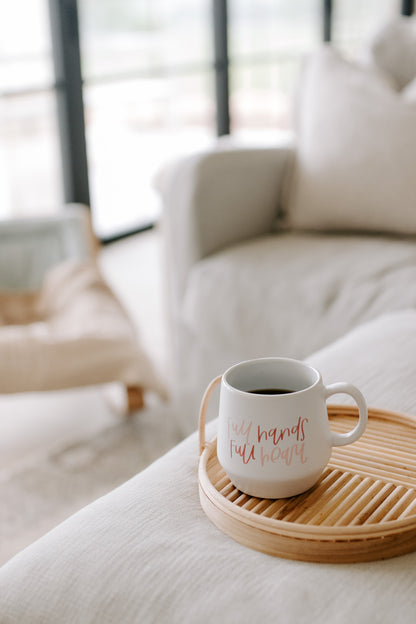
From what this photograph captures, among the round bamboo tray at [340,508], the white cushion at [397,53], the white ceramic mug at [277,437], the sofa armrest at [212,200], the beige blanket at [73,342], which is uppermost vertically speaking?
the white cushion at [397,53]

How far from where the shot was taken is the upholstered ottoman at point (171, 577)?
51 centimetres

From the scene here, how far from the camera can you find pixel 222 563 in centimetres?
56

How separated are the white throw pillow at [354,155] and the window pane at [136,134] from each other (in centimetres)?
163

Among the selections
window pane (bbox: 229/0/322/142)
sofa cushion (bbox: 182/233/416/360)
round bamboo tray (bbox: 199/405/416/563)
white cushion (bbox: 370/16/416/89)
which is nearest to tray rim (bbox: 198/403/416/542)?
round bamboo tray (bbox: 199/405/416/563)

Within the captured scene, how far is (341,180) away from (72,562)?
1.19m

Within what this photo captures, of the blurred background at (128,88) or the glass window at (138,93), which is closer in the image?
the blurred background at (128,88)

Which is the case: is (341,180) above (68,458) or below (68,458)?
above

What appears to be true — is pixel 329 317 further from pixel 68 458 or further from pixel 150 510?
pixel 150 510

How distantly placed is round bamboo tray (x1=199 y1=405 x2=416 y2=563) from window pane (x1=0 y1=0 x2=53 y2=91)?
2534mm

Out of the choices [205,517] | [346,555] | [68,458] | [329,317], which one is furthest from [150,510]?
[68,458]

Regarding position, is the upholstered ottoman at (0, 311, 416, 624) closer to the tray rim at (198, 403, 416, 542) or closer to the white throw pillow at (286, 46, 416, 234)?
the tray rim at (198, 403, 416, 542)

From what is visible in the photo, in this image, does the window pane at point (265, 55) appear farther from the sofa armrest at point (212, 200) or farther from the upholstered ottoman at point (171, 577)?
the upholstered ottoman at point (171, 577)

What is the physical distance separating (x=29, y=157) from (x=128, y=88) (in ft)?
2.07

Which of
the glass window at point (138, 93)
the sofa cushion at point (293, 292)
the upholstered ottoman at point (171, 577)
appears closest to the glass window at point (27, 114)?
the glass window at point (138, 93)
